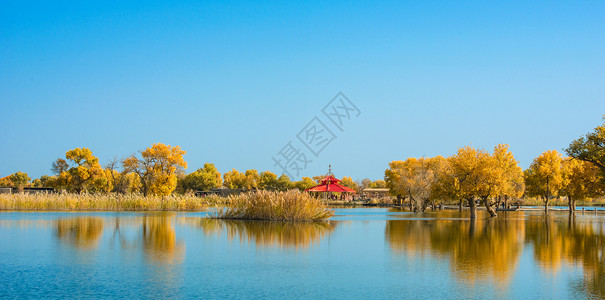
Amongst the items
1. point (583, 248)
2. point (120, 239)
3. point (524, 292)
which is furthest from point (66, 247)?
point (583, 248)

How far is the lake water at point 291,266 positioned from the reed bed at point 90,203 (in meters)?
18.4

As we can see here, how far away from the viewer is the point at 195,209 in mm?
41125

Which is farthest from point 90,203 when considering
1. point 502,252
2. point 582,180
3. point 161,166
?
point 582,180

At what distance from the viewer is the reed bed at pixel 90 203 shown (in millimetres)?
36969

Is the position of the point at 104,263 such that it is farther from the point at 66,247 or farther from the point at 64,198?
the point at 64,198

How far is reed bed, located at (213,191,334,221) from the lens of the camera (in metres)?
28.1

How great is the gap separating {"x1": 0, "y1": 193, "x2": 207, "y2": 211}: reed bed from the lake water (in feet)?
60.5

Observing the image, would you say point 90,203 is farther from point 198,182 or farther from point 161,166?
point 198,182

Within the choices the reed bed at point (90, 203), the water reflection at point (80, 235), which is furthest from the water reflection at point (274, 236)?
the reed bed at point (90, 203)

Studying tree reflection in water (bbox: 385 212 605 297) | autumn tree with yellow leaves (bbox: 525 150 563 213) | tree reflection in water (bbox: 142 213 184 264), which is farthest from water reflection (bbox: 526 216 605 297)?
autumn tree with yellow leaves (bbox: 525 150 563 213)

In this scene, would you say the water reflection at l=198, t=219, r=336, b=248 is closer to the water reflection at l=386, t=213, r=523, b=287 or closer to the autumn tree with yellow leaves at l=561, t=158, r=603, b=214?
the water reflection at l=386, t=213, r=523, b=287

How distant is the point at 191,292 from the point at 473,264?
23.8ft

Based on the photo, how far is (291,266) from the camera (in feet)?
41.0

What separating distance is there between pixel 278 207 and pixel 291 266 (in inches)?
622
